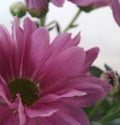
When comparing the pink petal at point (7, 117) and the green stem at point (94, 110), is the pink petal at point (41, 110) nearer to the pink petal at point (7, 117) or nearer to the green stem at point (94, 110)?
the pink petal at point (7, 117)

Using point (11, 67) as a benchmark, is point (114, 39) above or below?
below

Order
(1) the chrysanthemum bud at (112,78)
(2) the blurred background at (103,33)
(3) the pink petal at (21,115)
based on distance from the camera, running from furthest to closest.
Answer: (2) the blurred background at (103,33) < (1) the chrysanthemum bud at (112,78) < (3) the pink petal at (21,115)

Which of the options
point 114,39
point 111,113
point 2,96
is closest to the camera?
point 2,96

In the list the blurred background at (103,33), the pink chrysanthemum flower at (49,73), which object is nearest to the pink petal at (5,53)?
the pink chrysanthemum flower at (49,73)

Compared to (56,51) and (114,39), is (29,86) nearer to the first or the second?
(56,51)

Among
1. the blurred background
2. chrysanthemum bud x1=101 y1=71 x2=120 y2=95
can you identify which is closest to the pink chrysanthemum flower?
chrysanthemum bud x1=101 y1=71 x2=120 y2=95

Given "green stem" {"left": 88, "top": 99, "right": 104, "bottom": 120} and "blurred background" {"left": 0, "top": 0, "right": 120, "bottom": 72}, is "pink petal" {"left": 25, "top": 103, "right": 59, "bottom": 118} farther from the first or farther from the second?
"blurred background" {"left": 0, "top": 0, "right": 120, "bottom": 72}

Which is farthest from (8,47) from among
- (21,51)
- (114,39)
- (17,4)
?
(114,39)

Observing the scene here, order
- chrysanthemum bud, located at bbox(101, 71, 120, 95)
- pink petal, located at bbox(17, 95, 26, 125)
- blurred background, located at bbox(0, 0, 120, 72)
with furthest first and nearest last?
blurred background, located at bbox(0, 0, 120, 72) → chrysanthemum bud, located at bbox(101, 71, 120, 95) → pink petal, located at bbox(17, 95, 26, 125)

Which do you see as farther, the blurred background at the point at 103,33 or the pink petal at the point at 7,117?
the blurred background at the point at 103,33
